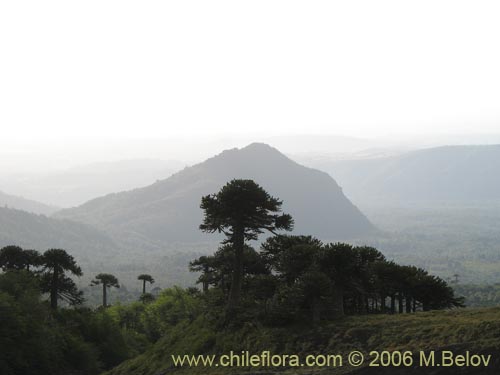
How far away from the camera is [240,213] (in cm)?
3975

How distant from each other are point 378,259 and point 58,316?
37494 millimetres

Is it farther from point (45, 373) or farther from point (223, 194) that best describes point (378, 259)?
point (45, 373)

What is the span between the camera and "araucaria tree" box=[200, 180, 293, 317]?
39188 mm

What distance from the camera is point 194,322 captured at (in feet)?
134

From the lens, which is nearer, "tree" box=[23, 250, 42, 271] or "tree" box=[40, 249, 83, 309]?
"tree" box=[40, 249, 83, 309]

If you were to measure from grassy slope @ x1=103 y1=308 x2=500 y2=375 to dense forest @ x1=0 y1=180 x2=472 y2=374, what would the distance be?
64.0 inches

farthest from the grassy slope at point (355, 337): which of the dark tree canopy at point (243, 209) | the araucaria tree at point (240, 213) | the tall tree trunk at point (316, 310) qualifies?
the dark tree canopy at point (243, 209)

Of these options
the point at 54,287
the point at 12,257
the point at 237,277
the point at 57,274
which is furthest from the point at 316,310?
the point at 12,257

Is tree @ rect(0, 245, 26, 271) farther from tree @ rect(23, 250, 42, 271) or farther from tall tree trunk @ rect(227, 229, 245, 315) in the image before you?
tall tree trunk @ rect(227, 229, 245, 315)

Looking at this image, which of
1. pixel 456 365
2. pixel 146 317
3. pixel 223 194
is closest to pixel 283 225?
pixel 223 194

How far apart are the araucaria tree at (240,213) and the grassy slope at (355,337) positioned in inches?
191

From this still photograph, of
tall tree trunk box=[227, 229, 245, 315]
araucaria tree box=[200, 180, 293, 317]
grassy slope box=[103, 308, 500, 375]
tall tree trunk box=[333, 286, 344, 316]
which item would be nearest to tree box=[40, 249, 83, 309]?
grassy slope box=[103, 308, 500, 375]

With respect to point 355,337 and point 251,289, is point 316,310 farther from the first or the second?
point 251,289

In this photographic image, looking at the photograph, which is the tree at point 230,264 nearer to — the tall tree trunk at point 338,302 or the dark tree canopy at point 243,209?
the dark tree canopy at point 243,209
